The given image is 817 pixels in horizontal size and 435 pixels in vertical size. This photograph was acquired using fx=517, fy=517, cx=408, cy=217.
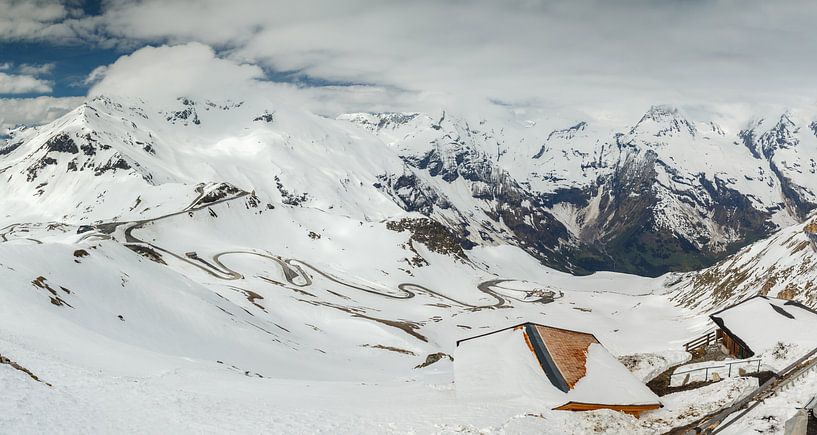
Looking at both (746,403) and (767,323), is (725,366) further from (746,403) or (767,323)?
(767,323)

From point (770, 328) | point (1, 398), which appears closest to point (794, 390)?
point (770, 328)

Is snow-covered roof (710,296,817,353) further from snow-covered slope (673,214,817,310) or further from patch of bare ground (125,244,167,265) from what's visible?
patch of bare ground (125,244,167,265)

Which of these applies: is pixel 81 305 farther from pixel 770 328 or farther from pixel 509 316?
pixel 509 316

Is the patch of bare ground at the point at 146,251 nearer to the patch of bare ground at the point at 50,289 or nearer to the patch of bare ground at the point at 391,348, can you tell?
the patch of bare ground at the point at 391,348

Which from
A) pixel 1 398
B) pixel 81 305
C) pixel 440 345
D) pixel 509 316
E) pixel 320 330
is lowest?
pixel 509 316

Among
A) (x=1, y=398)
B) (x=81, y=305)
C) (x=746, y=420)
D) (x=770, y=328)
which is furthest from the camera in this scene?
(x=81, y=305)

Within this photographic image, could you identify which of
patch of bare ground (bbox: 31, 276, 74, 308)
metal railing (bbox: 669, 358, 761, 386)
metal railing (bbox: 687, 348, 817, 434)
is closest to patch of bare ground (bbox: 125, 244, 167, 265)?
patch of bare ground (bbox: 31, 276, 74, 308)

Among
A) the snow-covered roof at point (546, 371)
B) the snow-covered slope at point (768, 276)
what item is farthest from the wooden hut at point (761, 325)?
the snow-covered slope at point (768, 276)
